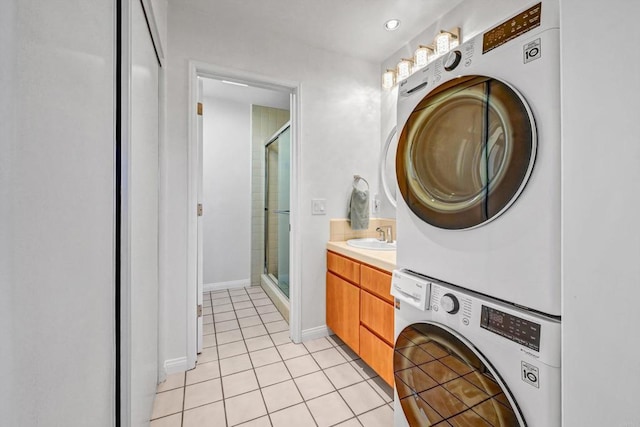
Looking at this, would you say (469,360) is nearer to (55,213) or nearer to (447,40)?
(55,213)

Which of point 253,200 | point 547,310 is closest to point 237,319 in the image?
point 253,200

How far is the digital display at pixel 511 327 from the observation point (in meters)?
0.71

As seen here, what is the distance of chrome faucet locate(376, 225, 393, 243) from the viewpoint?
2.33 metres

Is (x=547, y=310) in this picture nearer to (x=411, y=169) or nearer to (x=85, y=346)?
(x=411, y=169)

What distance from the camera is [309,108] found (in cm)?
222

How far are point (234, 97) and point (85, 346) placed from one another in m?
3.30

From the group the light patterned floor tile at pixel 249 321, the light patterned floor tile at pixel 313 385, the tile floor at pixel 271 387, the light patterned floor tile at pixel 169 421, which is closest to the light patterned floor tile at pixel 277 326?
the tile floor at pixel 271 387

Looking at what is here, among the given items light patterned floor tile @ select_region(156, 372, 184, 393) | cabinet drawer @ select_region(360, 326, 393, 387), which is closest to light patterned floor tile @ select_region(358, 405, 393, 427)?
cabinet drawer @ select_region(360, 326, 393, 387)

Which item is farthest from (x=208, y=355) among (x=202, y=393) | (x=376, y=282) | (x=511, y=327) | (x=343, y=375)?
(x=511, y=327)

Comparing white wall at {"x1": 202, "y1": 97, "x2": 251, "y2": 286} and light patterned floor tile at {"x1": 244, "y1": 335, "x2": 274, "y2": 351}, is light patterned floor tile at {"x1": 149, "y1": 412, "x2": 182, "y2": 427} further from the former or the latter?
white wall at {"x1": 202, "y1": 97, "x2": 251, "y2": 286}

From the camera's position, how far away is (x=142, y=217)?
1166mm

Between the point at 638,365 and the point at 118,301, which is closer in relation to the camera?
the point at 638,365

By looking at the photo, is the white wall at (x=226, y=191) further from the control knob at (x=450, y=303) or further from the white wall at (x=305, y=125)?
the control knob at (x=450, y=303)

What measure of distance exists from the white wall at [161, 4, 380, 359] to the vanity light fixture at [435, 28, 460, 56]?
28.4 inches
